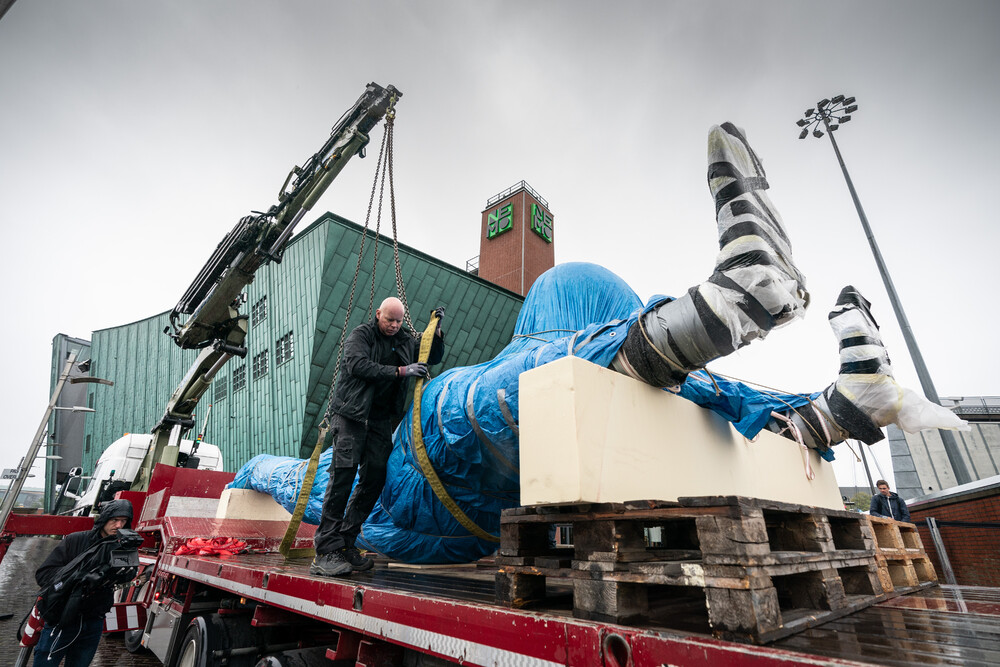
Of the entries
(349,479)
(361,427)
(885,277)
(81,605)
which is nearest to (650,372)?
(361,427)

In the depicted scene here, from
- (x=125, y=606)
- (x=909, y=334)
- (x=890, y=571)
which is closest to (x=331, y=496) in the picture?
(x=890, y=571)

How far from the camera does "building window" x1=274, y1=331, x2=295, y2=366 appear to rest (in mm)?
12588

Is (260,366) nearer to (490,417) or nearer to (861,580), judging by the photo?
(490,417)

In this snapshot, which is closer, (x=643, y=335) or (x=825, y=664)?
(x=825, y=664)

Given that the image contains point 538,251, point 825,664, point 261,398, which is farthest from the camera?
point 538,251

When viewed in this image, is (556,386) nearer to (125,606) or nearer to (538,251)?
(125,606)

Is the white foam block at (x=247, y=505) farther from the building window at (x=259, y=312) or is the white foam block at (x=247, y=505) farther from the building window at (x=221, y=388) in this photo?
the building window at (x=221, y=388)

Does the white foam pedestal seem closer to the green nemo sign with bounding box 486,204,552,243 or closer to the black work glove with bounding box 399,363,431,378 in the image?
the black work glove with bounding box 399,363,431,378

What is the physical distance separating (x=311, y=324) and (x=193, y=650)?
29.8 ft

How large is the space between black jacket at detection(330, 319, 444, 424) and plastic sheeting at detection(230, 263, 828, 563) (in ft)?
0.72

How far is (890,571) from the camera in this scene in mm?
2875

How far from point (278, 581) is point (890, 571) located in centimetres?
345

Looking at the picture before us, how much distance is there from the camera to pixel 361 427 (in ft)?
11.1

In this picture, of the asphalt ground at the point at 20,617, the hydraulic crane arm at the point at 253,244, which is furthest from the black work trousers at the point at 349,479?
the hydraulic crane arm at the point at 253,244
